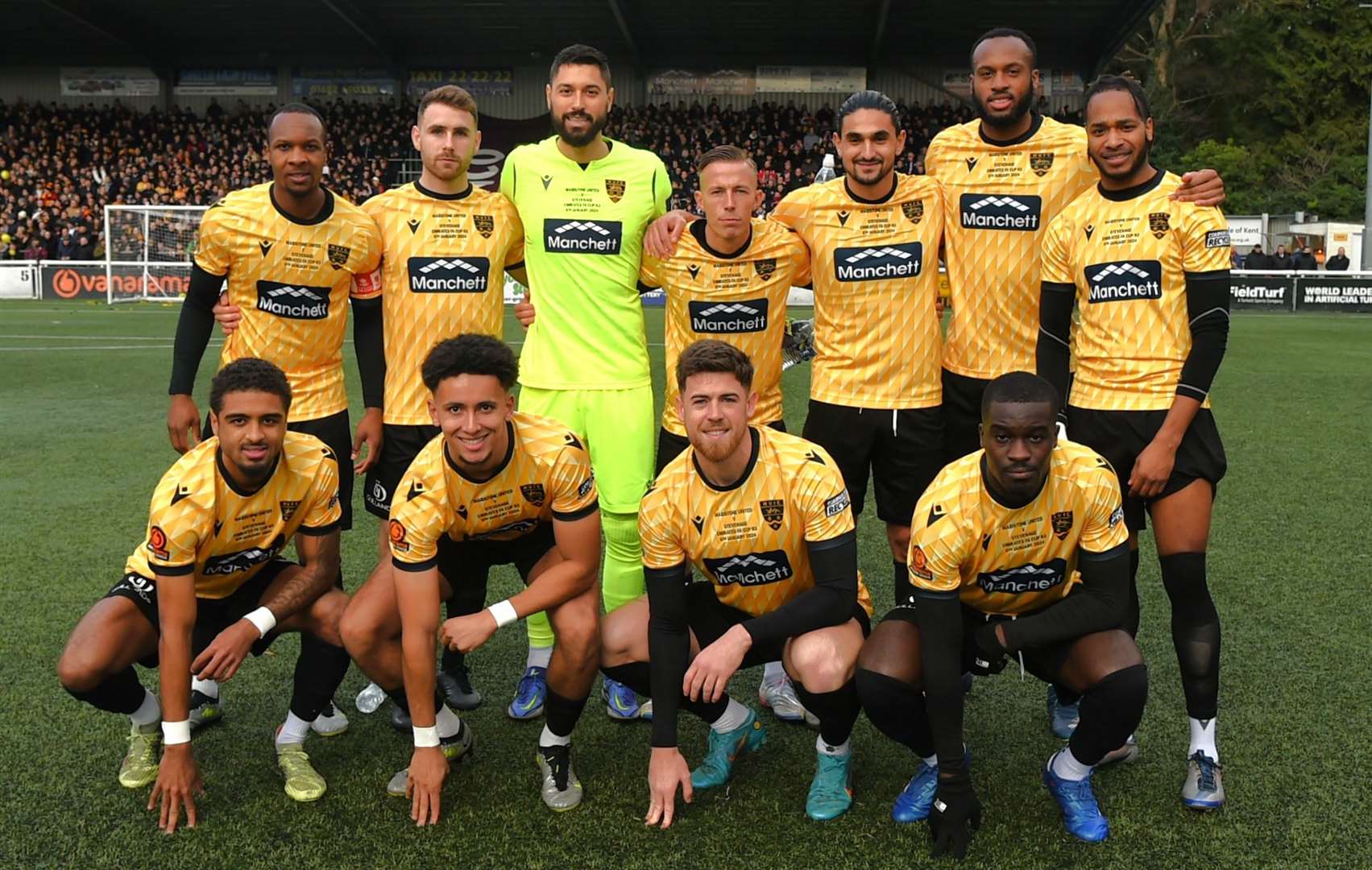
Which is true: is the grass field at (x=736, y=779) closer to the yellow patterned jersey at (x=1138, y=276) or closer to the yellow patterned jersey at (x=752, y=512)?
the yellow patterned jersey at (x=752, y=512)

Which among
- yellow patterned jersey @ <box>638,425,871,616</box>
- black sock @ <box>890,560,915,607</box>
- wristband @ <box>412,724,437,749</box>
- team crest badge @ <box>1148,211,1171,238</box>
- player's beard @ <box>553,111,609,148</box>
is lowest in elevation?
wristband @ <box>412,724,437,749</box>

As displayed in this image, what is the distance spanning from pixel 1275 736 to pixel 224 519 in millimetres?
3379

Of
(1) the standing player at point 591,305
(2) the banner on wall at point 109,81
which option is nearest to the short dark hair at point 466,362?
(1) the standing player at point 591,305

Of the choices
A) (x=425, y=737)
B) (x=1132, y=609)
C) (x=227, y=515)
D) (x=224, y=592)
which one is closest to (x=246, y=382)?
(x=227, y=515)

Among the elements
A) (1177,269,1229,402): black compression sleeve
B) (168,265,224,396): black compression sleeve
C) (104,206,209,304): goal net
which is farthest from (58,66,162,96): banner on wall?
(1177,269,1229,402): black compression sleeve

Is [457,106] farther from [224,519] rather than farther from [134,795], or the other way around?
[134,795]

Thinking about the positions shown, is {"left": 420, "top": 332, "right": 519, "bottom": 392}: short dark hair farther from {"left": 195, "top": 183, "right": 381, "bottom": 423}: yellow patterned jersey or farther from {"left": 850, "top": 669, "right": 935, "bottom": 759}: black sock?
{"left": 850, "top": 669, "right": 935, "bottom": 759}: black sock

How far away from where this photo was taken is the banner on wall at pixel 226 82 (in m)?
33.1

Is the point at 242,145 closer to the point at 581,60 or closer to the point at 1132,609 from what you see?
the point at 581,60

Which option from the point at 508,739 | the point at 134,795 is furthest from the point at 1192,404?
the point at 134,795

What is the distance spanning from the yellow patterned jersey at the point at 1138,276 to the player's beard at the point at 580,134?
1.73 metres

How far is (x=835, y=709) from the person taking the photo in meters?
3.33

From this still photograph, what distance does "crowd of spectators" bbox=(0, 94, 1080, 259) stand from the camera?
96.8ft

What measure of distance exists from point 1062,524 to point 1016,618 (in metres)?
0.33
